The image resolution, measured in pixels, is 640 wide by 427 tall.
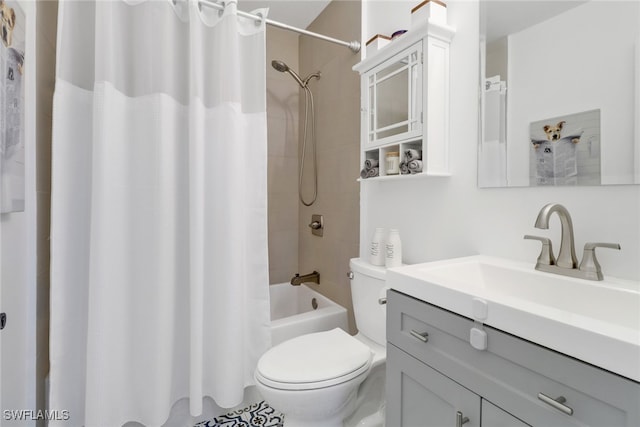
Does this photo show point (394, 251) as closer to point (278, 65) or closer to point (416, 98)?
point (416, 98)

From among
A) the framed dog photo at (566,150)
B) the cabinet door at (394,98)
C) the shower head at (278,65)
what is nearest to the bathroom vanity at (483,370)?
the framed dog photo at (566,150)

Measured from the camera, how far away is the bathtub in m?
1.70

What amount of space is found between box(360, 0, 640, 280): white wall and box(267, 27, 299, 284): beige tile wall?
3.24 feet

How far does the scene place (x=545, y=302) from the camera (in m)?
0.89

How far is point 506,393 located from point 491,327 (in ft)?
0.43

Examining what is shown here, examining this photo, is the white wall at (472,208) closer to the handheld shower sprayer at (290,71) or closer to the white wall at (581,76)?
the white wall at (581,76)

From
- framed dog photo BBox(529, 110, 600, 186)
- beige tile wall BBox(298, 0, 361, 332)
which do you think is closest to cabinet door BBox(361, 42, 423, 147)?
beige tile wall BBox(298, 0, 361, 332)

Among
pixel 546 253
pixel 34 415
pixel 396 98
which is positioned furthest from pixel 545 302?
pixel 34 415

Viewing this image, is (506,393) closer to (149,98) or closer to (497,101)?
(497,101)

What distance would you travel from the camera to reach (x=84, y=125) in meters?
1.29

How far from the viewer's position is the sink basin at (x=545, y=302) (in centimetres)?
53

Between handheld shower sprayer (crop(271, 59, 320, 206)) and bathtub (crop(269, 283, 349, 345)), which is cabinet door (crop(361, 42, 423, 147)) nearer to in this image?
handheld shower sprayer (crop(271, 59, 320, 206))

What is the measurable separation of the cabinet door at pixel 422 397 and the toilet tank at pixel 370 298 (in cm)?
37

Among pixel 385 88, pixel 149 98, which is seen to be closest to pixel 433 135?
pixel 385 88
